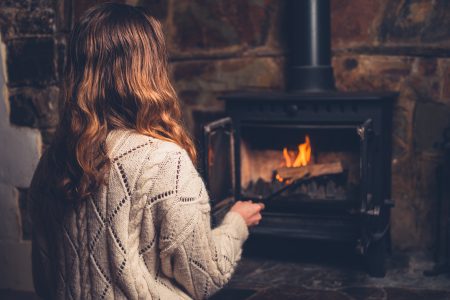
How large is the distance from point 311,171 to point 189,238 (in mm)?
1691

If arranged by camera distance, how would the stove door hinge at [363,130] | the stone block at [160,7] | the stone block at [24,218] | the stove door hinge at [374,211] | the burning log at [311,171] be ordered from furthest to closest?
the stone block at [160,7], the stone block at [24,218], the burning log at [311,171], the stove door hinge at [374,211], the stove door hinge at [363,130]

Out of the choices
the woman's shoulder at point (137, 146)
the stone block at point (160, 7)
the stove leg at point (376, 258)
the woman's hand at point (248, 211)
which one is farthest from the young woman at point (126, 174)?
the stone block at point (160, 7)

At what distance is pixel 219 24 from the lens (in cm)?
333

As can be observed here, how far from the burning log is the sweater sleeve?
1.54 m

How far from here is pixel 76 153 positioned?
4.50ft

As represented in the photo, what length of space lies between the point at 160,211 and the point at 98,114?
0.25m

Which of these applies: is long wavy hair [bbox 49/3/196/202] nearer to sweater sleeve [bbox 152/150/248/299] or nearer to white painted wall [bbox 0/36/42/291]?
sweater sleeve [bbox 152/150/248/299]

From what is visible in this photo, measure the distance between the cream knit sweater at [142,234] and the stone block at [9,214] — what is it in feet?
6.11

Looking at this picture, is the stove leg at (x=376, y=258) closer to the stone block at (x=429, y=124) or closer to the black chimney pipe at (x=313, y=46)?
the stone block at (x=429, y=124)

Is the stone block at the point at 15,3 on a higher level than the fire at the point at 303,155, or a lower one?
higher

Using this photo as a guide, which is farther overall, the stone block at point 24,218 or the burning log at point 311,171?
the stone block at point 24,218

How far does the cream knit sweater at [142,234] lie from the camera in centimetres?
136

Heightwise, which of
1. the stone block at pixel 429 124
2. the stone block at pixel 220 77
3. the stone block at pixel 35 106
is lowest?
the stone block at pixel 429 124

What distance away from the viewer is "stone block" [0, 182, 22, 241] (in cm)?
324
